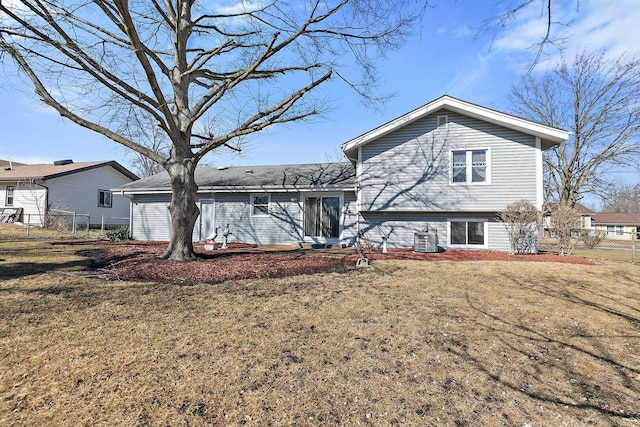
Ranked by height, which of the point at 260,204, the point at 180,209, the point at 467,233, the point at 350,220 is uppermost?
the point at 260,204

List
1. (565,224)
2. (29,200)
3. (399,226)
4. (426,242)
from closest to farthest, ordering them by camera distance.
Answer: (565,224), (426,242), (399,226), (29,200)

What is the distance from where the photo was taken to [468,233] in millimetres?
11844

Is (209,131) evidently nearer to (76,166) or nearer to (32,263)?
(32,263)

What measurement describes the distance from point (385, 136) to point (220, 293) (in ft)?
30.4

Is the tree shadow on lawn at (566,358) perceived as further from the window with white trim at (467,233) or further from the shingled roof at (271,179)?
the shingled roof at (271,179)

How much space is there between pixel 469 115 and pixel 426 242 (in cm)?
496

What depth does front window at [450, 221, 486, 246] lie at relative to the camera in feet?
38.4

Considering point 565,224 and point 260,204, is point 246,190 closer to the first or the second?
point 260,204

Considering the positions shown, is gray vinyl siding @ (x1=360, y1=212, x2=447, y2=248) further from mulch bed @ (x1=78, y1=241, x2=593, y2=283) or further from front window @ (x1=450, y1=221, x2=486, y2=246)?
mulch bed @ (x1=78, y1=241, x2=593, y2=283)

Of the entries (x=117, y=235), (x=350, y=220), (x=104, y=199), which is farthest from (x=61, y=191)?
(x=350, y=220)

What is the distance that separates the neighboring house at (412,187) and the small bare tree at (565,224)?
79cm

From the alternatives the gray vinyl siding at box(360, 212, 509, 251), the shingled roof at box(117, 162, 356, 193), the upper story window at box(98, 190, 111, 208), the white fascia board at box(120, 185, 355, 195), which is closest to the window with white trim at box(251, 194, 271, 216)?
the white fascia board at box(120, 185, 355, 195)

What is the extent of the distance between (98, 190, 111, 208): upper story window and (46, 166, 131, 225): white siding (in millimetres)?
242

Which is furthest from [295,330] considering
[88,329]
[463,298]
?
[463,298]
